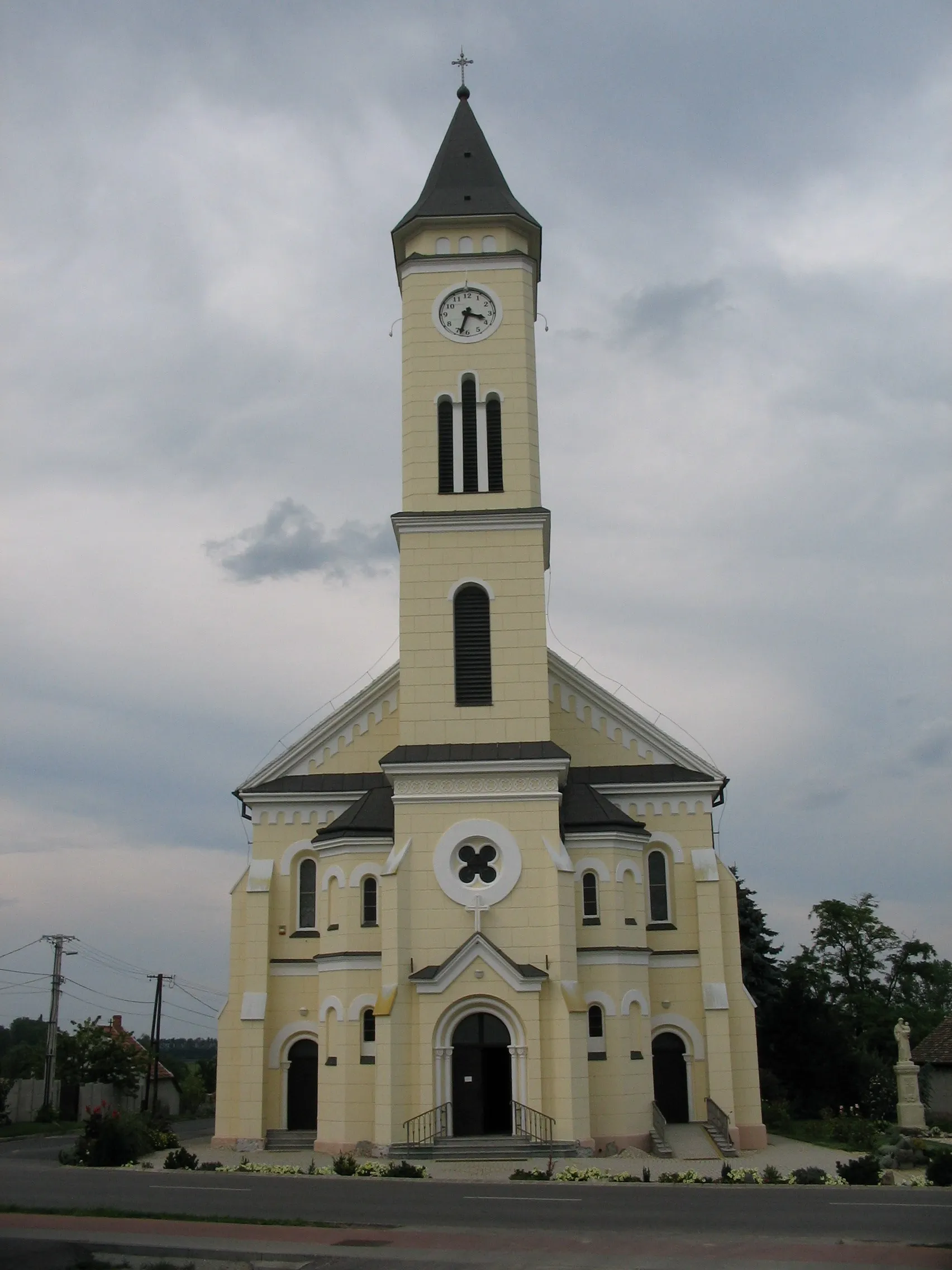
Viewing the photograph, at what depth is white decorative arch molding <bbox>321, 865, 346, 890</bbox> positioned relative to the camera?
33.3 m

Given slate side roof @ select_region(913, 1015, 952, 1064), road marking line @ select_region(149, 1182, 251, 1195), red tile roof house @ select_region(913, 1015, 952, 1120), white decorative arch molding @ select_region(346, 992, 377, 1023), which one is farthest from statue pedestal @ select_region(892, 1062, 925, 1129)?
road marking line @ select_region(149, 1182, 251, 1195)

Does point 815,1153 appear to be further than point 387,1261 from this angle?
Yes

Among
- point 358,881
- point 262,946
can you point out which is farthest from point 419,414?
point 262,946

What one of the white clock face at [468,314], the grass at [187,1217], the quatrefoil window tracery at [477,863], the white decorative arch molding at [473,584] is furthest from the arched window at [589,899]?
the white clock face at [468,314]

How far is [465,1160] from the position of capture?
2800 cm

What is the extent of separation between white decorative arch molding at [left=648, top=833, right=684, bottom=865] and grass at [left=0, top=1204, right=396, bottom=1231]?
18.6 meters

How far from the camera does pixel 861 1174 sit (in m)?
23.8

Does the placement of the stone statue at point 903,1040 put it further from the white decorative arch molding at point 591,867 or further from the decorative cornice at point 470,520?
the decorative cornice at point 470,520

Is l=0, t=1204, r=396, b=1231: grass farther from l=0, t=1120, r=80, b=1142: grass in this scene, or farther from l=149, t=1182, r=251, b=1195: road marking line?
l=0, t=1120, r=80, b=1142: grass

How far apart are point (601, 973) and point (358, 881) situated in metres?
6.85

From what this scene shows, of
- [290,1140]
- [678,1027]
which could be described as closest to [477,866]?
[678,1027]

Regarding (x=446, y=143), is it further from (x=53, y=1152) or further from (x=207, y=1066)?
(x=207, y=1066)

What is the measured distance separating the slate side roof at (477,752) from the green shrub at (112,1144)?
34.2ft

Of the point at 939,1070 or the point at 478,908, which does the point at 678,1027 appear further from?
the point at 939,1070
